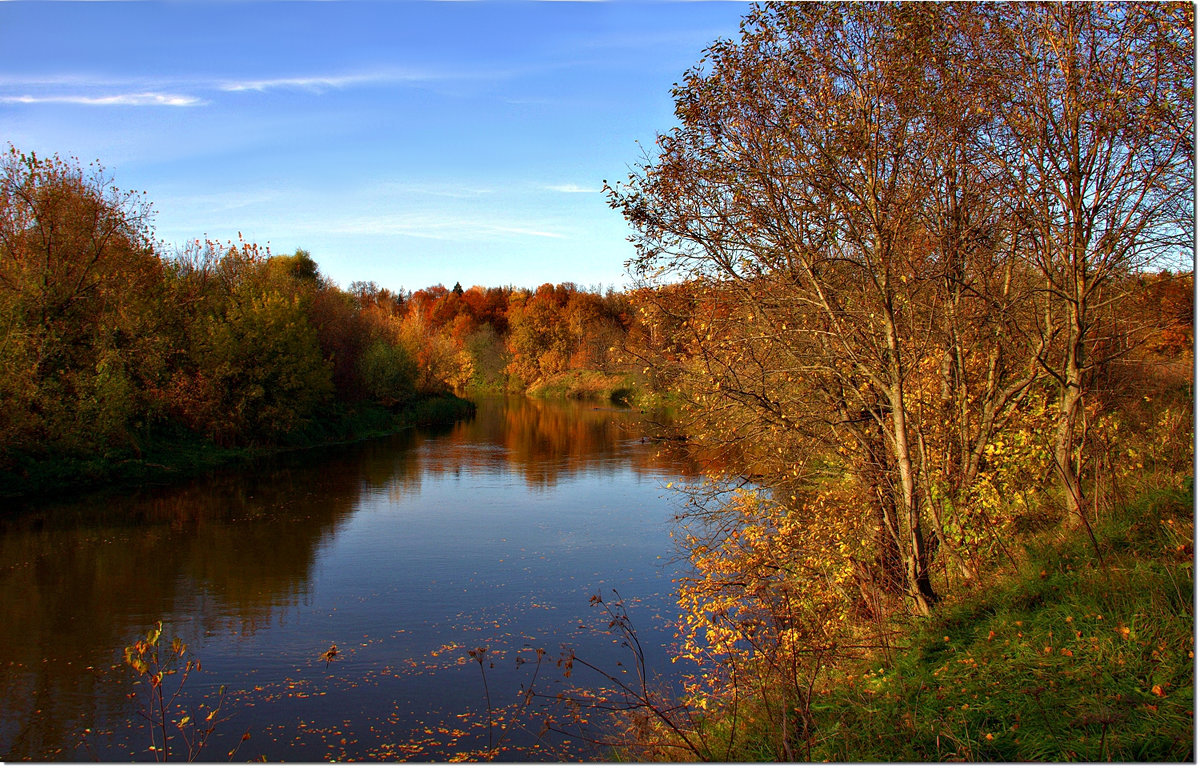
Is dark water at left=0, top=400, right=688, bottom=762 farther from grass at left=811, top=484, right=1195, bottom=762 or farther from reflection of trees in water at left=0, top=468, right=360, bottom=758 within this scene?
grass at left=811, top=484, right=1195, bottom=762

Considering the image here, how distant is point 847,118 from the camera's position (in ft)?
24.5

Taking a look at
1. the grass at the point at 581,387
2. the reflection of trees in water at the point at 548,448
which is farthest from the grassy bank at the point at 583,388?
the reflection of trees in water at the point at 548,448

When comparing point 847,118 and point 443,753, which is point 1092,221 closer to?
point 847,118

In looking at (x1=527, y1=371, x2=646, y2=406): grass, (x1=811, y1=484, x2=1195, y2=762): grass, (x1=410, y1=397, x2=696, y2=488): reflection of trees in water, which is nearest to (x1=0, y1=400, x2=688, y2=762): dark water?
(x1=410, y1=397, x2=696, y2=488): reflection of trees in water

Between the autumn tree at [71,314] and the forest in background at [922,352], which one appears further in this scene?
the autumn tree at [71,314]

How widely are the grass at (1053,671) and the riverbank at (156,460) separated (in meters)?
19.5

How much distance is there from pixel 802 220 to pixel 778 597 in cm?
454

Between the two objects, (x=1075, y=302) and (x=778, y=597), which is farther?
(x=778, y=597)

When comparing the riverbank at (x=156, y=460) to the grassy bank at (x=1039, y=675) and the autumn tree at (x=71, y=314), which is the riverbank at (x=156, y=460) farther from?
the grassy bank at (x=1039, y=675)

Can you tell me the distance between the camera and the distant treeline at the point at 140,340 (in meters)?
19.9

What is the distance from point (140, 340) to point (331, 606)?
634 inches

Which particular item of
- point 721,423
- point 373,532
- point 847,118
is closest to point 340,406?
point 373,532

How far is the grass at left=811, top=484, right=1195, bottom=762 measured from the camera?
14.8 feet

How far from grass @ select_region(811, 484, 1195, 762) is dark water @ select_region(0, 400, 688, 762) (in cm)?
284
